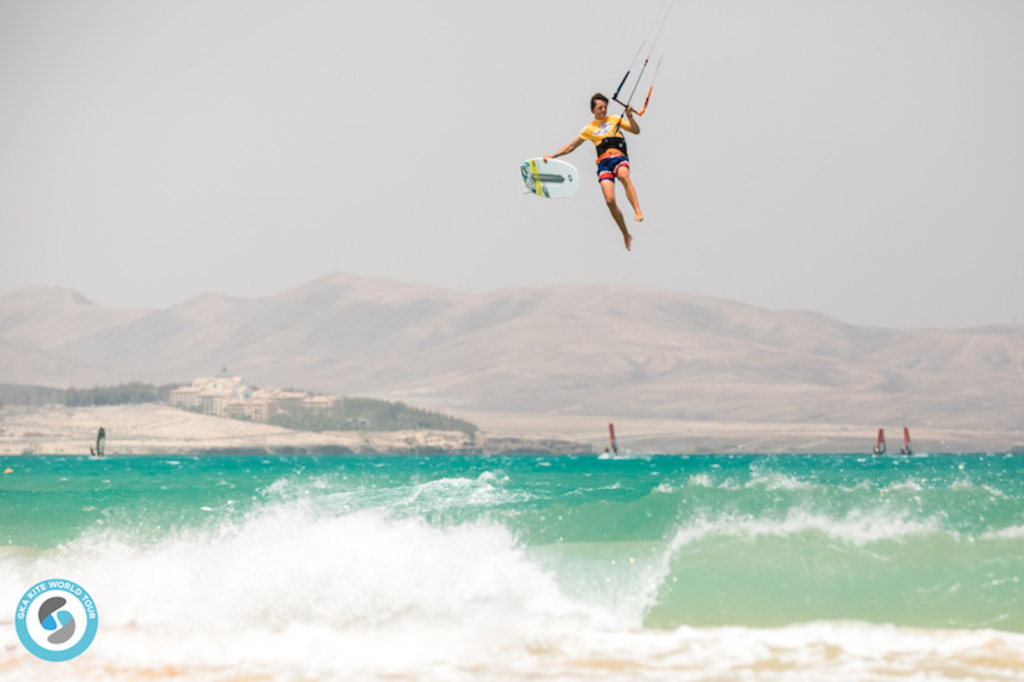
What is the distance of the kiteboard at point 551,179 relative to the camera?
10.2m

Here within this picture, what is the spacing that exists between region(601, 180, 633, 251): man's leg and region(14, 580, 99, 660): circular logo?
6.02 metres

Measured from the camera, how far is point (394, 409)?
192375 mm

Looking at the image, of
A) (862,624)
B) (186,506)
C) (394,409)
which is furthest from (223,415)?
(862,624)

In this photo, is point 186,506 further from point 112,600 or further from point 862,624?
point 862,624

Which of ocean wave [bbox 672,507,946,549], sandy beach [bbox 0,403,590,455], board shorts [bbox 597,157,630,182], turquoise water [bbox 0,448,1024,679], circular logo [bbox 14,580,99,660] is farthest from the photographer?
sandy beach [bbox 0,403,590,455]

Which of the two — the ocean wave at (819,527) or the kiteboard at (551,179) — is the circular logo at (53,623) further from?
the ocean wave at (819,527)

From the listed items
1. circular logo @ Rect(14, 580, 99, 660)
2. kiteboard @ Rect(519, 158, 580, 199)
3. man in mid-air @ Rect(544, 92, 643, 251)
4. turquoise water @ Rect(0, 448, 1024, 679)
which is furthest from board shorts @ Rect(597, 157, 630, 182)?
circular logo @ Rect(14, 580, 99, 660)

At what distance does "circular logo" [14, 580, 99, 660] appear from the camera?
8516mm

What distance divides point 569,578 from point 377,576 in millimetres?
2264

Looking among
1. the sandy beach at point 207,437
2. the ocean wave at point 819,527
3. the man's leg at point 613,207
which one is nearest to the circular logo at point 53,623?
the man's leg at point 613,207

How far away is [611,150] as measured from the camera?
872 cm

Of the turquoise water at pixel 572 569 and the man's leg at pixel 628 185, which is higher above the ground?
the man's leg at pixel 628 185

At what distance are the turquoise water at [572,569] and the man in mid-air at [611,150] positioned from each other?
411 cm

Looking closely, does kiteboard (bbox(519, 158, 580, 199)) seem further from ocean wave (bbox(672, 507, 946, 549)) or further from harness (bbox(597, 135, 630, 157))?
ocean wave (bbox(672, 507, 946, 549))
